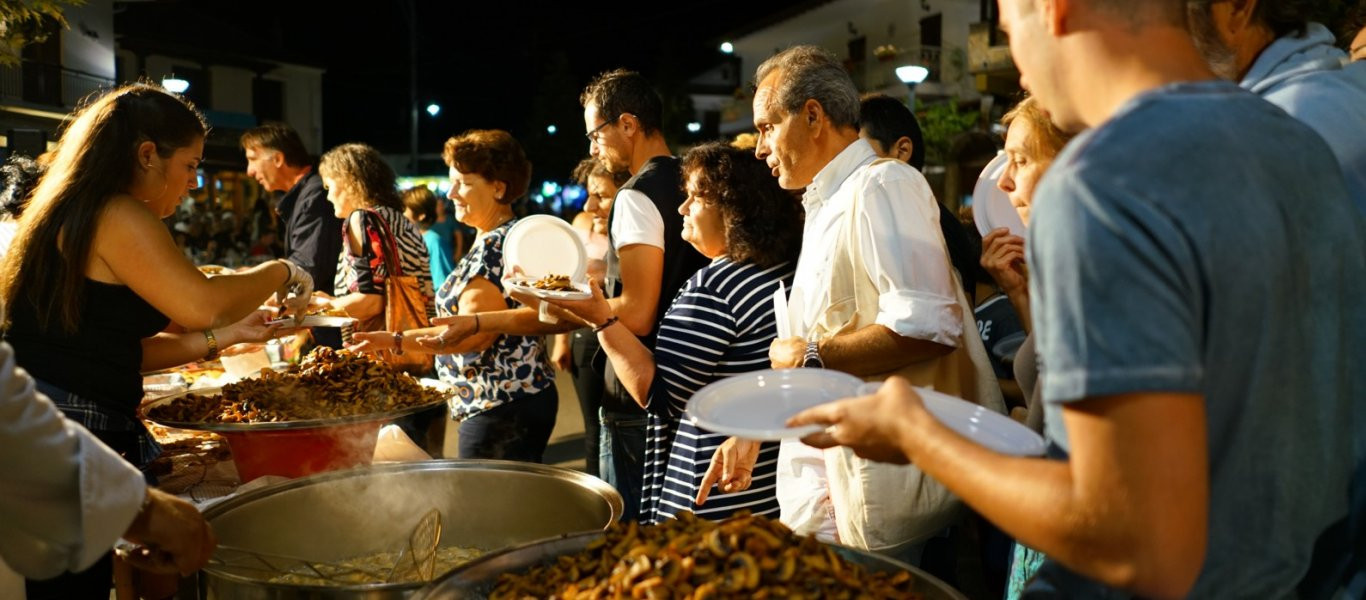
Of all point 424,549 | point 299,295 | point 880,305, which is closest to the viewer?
point 424,549

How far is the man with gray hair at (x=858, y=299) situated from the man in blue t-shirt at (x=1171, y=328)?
4.27ft

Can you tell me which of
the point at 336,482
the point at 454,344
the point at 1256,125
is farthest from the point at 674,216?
the point at 1256,125

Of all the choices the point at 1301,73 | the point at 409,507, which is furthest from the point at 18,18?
the point at 1301,73

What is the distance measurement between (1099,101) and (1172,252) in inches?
9.8

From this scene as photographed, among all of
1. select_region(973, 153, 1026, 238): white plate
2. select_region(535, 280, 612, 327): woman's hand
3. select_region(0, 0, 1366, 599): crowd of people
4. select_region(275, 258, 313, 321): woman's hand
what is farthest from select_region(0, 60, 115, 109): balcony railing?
select_region(973, 153, 1026, 238): white plate

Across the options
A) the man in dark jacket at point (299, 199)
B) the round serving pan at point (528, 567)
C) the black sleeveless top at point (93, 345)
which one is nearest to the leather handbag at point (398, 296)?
the man in dark jacket at point (299, 199)

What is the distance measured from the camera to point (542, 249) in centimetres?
423

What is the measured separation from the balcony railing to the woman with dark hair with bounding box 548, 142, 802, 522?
75.5 ft

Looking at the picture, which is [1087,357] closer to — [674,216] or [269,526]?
[269,526]

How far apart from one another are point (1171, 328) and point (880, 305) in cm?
168

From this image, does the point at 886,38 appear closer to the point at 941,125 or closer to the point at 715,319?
the point at 941,125

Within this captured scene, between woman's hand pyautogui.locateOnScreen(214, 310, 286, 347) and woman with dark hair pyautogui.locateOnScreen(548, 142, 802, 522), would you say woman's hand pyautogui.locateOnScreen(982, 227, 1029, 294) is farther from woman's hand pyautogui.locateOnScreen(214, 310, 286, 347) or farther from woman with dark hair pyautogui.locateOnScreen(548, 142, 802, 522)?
woman's hand pyautogui.locateOnScreen(214, 310, 286, 347)

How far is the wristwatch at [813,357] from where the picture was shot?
2.75 m

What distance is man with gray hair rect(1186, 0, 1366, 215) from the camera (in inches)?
70.5
